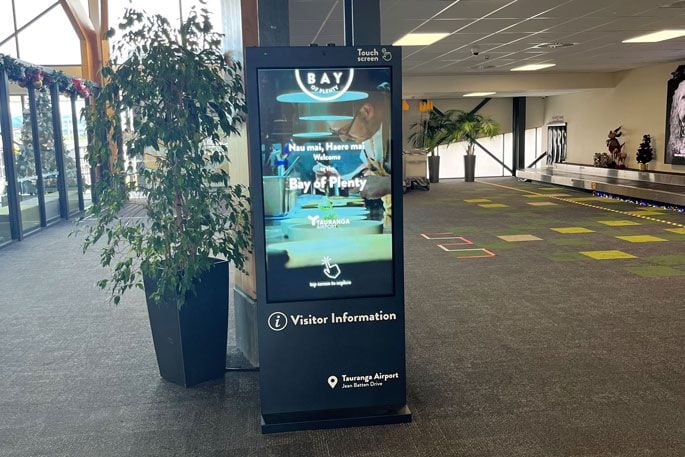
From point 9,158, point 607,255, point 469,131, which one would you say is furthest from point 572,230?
point 469,131

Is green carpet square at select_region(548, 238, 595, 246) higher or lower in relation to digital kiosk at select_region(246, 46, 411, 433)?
lower

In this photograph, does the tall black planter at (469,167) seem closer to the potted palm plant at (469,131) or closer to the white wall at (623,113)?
the potted palm plant at (469,131)

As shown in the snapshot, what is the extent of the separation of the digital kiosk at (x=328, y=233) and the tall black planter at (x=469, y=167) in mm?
16484

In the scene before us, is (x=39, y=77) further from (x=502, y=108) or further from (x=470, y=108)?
(x=502, y=108)

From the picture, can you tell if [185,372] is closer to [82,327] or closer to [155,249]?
[155,249]

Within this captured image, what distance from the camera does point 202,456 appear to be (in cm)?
311

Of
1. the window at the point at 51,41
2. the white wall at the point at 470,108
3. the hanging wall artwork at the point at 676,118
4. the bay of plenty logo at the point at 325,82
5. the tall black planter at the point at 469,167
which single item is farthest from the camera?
the white wall at the point at 470,108

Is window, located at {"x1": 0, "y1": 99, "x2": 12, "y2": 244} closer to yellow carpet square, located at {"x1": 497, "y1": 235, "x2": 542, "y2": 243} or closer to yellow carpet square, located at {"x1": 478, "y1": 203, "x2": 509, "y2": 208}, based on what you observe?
yellow carpet square, located at {"x1": 497, "y1": 235, "x2": 542, "y2": 243}

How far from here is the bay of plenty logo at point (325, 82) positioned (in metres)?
3.07

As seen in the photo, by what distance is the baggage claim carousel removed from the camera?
12536mm

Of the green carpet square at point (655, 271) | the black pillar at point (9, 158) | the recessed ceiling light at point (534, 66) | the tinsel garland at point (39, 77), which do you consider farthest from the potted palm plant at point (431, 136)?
the green carpet square at point (655, 271)

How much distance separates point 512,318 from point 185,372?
2.72m

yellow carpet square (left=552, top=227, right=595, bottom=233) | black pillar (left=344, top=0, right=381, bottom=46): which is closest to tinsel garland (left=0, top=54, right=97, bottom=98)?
black pillar (left=344, top=0, right=381, bottom=46)

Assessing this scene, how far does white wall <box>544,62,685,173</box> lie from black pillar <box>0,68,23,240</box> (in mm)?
13070
